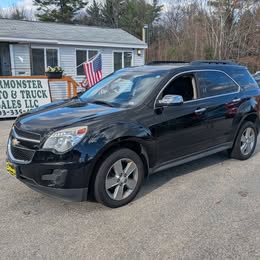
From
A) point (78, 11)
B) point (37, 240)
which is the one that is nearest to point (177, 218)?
point (37, 240)

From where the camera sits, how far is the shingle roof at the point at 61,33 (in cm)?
1362

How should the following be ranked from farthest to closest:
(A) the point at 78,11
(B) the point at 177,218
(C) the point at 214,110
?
(A) the point at 78,11 < (C) the point at 214,110 < (B) the point at 177,218

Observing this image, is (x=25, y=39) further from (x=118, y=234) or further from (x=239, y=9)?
(x=239, y=9)

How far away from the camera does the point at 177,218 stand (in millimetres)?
→ 3430

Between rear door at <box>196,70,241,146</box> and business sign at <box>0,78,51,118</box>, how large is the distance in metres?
6.62

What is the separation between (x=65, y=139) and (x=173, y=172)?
2.20 m

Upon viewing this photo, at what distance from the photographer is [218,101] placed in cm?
473

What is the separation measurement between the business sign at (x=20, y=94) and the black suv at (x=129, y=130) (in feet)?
17.9

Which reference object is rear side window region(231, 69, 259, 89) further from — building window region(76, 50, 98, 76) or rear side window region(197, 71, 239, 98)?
building window region(76, 50, 98, 76)

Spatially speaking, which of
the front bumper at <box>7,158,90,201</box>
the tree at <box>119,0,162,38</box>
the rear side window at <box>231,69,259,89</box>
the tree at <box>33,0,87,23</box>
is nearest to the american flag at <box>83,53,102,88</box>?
the rear side window at <box>231,69,259,89</box>

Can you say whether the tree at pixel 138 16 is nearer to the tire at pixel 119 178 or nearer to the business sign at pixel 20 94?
the business sign at pixel 20 94

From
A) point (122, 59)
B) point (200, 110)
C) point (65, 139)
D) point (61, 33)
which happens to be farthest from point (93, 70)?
point (65, 139)

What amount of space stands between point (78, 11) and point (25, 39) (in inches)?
1171

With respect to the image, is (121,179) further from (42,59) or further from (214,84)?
(42,59)
